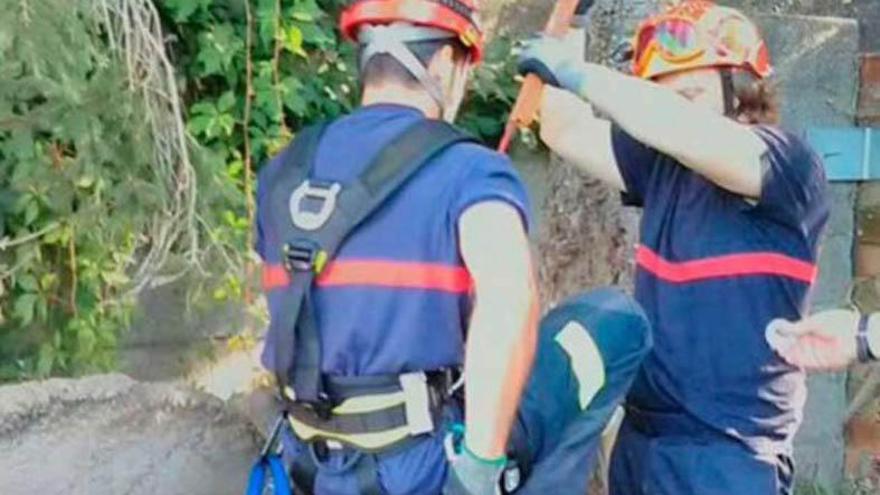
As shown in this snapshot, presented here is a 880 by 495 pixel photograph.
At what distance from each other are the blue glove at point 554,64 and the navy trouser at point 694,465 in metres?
0.71

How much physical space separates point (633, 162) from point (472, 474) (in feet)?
3.08

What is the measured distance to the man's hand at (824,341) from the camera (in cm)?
279

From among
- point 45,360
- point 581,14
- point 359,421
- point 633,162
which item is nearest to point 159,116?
point 45,360

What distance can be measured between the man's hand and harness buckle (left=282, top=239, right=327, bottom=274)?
0.91 metres

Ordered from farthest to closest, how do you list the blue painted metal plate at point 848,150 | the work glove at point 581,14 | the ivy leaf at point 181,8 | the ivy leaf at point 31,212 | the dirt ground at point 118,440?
the blue painted metal plate at point 848,150, the ivy leaf at point 181,8, the ivy leaf at point 31,212, the dirt ground at point 118,440, the work glove at point 581,14

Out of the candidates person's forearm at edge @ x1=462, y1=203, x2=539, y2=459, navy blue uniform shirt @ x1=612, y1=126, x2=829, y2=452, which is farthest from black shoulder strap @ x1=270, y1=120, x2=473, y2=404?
navy blue uniform shirt @ x1=612, y1=126, x2=829, y2=452

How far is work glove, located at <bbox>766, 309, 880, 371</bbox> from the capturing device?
2.79 m

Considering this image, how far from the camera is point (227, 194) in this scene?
420 centimetres

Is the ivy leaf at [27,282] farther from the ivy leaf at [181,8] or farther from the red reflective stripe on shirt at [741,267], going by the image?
the red reflective stripe on shirt at [741,267]

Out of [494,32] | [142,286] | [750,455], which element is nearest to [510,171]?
[750,455]

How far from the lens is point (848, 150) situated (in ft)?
15.9

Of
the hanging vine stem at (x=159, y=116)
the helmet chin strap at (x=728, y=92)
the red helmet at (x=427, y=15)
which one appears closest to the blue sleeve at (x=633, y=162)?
the helmet chin strap at (x=728, y=92)

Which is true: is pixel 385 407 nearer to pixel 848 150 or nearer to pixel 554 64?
pixel 554 64

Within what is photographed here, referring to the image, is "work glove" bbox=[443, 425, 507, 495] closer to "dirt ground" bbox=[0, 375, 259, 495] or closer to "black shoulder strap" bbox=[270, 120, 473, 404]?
"black shoulder strap" bbox=[270, 120, 473, 404]
